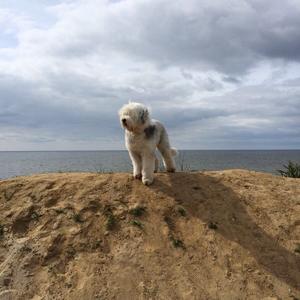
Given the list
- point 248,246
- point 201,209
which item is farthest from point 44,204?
point 248,246

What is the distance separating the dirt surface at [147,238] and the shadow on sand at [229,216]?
0.07ft

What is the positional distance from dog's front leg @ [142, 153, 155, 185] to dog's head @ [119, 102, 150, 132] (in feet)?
2.12

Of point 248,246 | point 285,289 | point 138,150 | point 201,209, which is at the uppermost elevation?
point 138,150

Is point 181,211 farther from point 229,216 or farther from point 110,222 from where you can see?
point 110,222

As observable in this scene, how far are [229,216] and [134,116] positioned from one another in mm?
2852

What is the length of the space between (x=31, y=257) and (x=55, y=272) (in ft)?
1.94

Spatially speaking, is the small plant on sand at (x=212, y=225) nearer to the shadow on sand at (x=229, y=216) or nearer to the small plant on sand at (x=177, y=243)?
the shadow on sand at (x=229, y=216)

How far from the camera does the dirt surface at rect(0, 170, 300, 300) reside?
6.72m

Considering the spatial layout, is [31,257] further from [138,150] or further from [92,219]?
[138,150]

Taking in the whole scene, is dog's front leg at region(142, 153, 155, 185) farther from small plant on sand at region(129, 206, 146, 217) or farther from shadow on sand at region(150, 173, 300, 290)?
small plant on sand at region(129, 206, 146, 217)

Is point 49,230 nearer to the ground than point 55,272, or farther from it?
farther from it

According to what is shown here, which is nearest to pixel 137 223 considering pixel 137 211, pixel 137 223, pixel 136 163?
pixel 137 223

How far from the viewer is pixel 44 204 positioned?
27.5ft

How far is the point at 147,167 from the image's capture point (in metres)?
8.88
